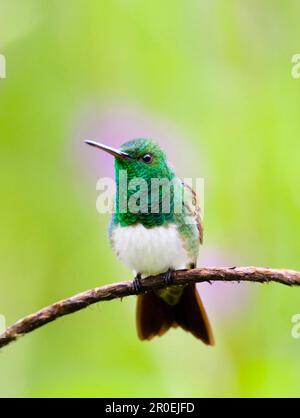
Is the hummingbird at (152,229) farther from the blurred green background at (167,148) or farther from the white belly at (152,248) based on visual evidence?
the blurred green background at (167,148)

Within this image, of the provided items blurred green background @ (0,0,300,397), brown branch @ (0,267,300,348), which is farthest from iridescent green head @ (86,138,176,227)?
brown branch @ (0,267,300,348)

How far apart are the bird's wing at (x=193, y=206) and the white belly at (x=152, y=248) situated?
0.64 ft

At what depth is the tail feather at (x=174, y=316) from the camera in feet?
12.1

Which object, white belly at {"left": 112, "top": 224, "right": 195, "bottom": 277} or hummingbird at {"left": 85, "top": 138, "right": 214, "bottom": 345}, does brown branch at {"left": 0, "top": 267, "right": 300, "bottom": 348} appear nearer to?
hummingbird at {"left": 85, "top": 138, "right": 214, "bottom": 345}

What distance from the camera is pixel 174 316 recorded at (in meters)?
3.88

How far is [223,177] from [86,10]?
1.62 meters

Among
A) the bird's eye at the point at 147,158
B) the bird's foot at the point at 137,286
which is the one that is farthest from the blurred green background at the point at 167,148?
the bird's foot at the point at 137,286

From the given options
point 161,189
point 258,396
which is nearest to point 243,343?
point 258,396

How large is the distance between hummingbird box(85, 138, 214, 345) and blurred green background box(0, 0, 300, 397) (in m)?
0.17

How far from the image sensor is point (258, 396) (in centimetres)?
326

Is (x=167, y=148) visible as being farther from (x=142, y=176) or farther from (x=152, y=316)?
(x=152, y=316)

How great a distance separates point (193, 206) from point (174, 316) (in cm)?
68

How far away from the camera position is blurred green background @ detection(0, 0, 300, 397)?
3.59 metres

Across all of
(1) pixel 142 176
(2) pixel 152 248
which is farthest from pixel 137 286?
(1) pixel 142 176
